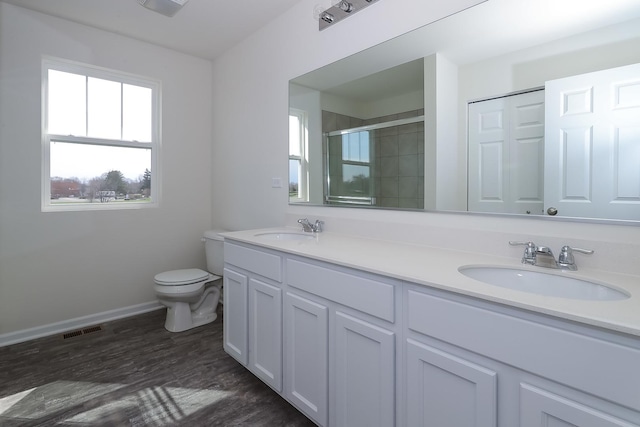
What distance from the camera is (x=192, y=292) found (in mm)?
2584

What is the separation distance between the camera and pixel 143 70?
292 cm

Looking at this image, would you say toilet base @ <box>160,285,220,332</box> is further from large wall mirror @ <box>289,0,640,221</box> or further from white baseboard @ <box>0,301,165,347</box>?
large wall mirror @ <box>289,0,640,221</box>

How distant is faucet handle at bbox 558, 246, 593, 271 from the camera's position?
1129 mm

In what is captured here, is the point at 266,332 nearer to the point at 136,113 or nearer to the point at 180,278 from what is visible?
the point at 180,278

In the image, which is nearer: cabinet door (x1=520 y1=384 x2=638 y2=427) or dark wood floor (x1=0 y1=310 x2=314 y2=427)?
cabinet door (x1=520 y1=384 x2=638 y2=427)

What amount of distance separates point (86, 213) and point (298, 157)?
1847 millimetres

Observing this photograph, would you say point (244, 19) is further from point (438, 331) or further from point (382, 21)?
point (438, 331)

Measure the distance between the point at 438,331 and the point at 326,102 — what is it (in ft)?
5.44

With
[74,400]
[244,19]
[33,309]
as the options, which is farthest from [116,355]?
[244,19]

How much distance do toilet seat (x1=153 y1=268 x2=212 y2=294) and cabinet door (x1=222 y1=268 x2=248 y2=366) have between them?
25.4 inches

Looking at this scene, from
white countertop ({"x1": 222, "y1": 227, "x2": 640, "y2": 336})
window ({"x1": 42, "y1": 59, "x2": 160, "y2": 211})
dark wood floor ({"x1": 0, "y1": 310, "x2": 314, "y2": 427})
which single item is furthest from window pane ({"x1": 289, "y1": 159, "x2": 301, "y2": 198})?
window ({"x1": 42, "y1": 59, "x2": 160, "y2": 211})

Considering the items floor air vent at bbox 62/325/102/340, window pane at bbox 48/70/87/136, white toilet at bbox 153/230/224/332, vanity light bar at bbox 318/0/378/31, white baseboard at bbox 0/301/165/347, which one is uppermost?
vanity light bar at bbox 318/0/378/31

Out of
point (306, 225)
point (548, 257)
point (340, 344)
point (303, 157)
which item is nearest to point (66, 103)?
point (303, 157)

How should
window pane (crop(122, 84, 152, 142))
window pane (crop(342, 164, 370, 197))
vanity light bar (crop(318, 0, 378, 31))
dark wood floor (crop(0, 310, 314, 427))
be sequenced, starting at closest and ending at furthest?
dark wood floor (crop(0, 310, 314, 427)) → vanity light bar (crop(318, 0, 378, 31)) → window pane (crop(342, 164, 370, 197)) → window pane (crop(122, 84, 152, 142))
